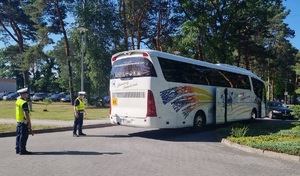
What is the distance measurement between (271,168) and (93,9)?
107 feet

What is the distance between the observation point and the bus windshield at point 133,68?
38.4ft

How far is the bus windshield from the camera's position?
11.7 meters

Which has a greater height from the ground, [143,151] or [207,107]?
[207,107]

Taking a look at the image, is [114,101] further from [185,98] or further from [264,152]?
[264,152]

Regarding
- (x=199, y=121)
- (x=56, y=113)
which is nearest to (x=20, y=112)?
(x=199, y=121)

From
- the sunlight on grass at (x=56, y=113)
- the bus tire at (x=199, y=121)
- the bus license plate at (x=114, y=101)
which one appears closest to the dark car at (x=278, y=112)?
the bus tire at (x=199, y=121)

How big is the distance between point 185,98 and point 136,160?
5.94 metres

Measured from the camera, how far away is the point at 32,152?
8.57 meters

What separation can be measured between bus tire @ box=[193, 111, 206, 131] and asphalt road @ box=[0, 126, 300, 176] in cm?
335

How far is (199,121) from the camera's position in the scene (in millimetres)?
14211

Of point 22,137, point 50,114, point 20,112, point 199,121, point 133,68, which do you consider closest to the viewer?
point 22,137

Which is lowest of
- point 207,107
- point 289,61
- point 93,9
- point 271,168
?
point 271,168

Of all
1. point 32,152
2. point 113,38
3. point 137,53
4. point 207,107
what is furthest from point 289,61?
point 32,152

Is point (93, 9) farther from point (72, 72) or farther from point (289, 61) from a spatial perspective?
point (289, 61)
